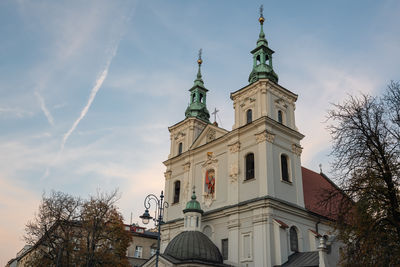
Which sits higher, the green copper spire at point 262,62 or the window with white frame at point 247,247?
the green copper spire at point 262,62

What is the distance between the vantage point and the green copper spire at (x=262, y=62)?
29203 mm

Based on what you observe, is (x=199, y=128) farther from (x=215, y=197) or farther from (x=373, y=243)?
(x=373, y=243)

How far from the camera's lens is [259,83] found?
2789 centimetres

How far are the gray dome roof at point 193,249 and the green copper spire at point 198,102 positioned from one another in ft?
Answer: 41.6

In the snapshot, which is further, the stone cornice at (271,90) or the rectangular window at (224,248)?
the stone cornice at (271,90)

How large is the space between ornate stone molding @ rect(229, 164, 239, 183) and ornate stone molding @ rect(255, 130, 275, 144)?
236 centimetres

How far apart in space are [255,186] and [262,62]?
35.0 ft

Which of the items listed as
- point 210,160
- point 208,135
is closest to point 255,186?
point 210,160

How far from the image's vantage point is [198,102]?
35781mm

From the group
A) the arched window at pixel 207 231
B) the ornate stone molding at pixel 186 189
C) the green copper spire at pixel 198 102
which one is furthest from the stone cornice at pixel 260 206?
the green copper spire at pixel 198 102

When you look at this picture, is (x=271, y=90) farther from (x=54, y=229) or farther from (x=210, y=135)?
(x=54, y=229)

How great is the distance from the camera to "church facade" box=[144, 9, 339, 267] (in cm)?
2323

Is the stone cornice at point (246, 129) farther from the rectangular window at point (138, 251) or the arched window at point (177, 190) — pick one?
the rectangular window at point (138, 251)

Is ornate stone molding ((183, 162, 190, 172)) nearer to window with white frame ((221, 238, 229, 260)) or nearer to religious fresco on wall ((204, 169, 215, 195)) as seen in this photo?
religious fresco on wall ((204, 169, 215, 195))
